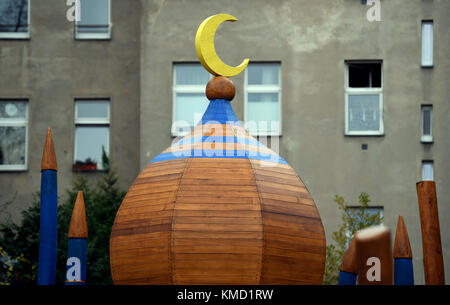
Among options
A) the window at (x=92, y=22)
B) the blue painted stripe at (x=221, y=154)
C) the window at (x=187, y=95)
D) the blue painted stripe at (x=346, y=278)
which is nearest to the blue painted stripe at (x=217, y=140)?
the blue painted stripe at (x=221, y=154)

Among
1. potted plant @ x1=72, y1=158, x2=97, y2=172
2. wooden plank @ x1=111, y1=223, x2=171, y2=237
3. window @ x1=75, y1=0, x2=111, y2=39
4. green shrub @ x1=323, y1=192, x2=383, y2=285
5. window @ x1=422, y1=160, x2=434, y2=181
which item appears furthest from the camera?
window @ x1=75, y1=0, x2=111, y2=39

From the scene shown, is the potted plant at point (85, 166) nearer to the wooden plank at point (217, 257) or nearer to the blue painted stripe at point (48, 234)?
the blue painted stripe at point (48, 234)

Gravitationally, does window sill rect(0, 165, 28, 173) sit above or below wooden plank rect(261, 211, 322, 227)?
above

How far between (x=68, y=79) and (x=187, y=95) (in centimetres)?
352

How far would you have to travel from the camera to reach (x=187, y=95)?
85.5ft

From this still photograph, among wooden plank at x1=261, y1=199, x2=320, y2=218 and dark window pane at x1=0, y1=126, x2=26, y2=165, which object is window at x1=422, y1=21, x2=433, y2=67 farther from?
wooden plank at x1=261, y1=199, x2=320, y2=218

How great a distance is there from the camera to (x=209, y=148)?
44.8 ft

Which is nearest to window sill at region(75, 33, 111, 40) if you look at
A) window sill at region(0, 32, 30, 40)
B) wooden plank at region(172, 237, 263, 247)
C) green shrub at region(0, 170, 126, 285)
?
window sill at region(0, 32, 30, 40)

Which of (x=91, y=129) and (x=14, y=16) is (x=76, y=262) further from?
(x=14, y=16)

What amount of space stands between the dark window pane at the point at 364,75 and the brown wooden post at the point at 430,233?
12.7 meters

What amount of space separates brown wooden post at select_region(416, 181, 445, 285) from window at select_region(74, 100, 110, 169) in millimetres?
14727

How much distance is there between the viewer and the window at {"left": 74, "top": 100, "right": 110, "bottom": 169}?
27188 mm
